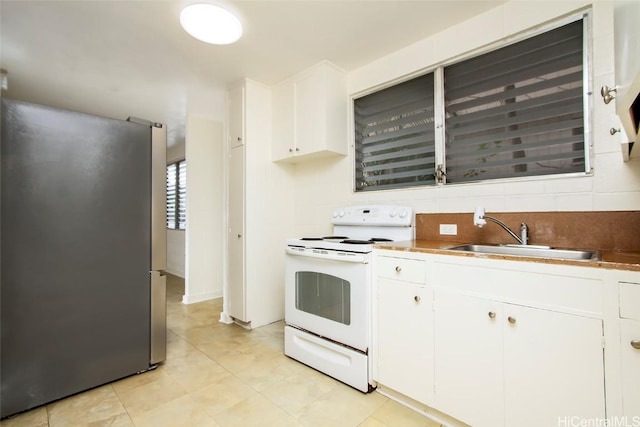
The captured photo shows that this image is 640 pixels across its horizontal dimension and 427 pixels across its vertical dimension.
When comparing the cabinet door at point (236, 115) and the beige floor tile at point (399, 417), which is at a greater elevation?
the cabinet door at point (236, 115)

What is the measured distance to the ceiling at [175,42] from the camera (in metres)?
1.84

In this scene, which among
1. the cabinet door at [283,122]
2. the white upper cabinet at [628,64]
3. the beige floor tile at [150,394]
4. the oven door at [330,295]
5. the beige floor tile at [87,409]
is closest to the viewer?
the white upper cabinet at [628,64]

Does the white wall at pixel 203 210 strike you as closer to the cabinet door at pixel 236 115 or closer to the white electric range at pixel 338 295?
the cabinet door at pixel 236 115

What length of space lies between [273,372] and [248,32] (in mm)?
2396

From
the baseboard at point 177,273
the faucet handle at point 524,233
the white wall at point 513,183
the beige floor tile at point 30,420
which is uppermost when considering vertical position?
the white wall at point 513,183

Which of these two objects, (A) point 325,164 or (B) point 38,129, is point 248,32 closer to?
(A) point 325,164

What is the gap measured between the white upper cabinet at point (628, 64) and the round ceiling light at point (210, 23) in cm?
189

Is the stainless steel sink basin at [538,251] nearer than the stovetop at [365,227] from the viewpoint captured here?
Yes

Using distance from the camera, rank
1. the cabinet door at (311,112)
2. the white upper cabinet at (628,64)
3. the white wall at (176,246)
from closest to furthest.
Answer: the white upper cabinet at (628,64) → the cabinet door at (311,112) → the white wall at (176,246)

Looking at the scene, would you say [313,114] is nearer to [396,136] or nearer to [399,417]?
[396,136]

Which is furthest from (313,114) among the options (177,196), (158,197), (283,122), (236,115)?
(177,196)

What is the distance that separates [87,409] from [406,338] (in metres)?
1.79

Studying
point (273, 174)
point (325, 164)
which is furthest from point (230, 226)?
point (325, 164)

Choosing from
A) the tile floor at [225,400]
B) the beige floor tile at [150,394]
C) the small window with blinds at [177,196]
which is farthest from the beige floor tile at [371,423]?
the small window with blinds at [177,196]
